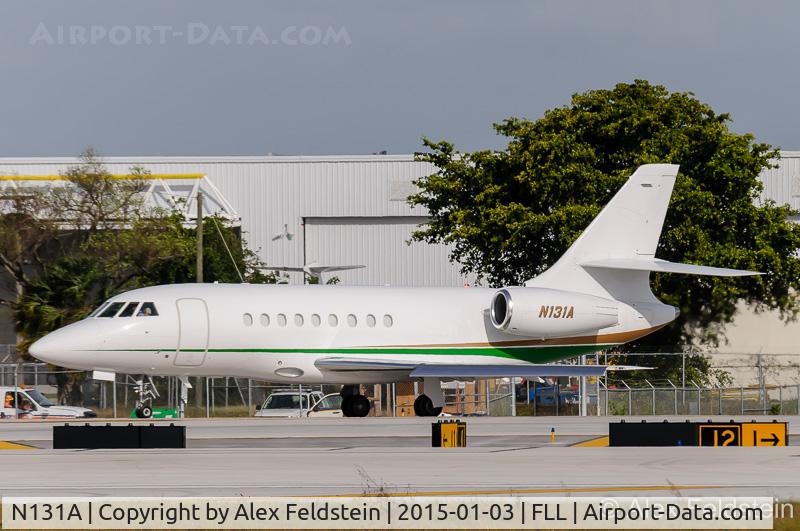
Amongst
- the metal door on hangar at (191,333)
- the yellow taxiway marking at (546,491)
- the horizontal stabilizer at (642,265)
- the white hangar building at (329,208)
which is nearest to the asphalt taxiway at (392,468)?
the yellow taxiway marking at (546,491)

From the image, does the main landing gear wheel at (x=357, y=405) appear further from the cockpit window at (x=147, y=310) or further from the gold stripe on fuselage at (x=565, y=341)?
the cockpit window at (x=147, y=310)

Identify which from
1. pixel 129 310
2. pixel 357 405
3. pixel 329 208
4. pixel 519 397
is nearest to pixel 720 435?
pixel 357 405

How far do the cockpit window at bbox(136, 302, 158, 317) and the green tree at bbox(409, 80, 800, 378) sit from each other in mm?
19761

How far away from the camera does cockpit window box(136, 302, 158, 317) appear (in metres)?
31.3

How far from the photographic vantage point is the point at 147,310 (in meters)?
31.4

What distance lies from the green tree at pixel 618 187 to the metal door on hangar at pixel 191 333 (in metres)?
19.1

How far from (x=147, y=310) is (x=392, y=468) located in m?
14.6

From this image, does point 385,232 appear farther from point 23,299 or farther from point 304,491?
point 304,491

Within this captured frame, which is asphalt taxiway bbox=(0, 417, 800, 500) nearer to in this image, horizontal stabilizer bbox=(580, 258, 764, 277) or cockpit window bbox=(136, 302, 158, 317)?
cockpit window bbox=(136, 302, 158, 317)

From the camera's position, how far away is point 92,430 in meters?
22.8

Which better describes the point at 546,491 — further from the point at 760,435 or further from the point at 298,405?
the point at 298,405

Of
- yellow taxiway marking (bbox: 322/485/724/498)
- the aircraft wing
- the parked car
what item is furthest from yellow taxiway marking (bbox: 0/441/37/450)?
the parked car

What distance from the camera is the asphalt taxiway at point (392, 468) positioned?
50.5 feet

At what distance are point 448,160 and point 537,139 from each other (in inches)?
175
